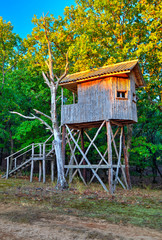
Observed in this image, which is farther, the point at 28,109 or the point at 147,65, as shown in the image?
the point at 28,109

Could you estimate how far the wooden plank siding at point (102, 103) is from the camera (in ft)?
53.2

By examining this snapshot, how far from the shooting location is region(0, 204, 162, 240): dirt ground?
19.2 ft

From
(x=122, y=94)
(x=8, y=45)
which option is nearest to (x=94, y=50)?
(x=122, y=94)

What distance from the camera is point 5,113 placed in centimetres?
2680

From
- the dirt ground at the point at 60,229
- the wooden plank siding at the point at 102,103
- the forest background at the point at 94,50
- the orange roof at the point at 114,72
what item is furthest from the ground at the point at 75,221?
the forest background at the point at 94,50

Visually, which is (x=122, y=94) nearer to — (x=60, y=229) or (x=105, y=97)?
(x=105, y=97)

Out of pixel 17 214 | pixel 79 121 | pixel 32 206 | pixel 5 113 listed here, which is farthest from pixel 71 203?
pixel 5 113

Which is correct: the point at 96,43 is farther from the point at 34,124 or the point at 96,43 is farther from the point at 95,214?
the point at 95,214

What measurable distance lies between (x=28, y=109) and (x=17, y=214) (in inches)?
864

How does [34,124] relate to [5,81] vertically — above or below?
below

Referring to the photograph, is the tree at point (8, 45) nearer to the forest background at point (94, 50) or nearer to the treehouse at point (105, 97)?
the forest background at point (94, 50)

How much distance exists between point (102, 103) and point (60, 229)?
36.8 ft

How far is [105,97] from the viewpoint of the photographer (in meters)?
16.5

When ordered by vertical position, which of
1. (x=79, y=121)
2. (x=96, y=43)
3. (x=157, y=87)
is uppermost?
(x=96, y=43)
